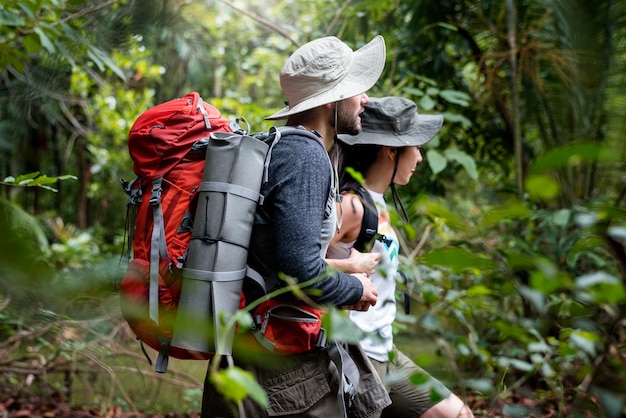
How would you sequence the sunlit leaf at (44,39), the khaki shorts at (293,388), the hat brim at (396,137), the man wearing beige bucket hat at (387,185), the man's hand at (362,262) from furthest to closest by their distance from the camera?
the sunlit leaf at (44,39)
the hat brim at (396,137)
the man wearing beige bucket hat at (387,185)
the man's hand at (362,262)
the khaki shorts at (293,388)

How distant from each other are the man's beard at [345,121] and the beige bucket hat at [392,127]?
16.4 inches

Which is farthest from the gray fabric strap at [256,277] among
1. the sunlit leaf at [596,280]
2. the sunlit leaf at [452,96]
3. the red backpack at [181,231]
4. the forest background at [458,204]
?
the sunlit leaf at [452,96]

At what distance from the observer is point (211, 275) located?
5.50ft

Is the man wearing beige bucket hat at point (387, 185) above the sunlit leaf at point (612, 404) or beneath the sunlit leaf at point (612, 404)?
beneath

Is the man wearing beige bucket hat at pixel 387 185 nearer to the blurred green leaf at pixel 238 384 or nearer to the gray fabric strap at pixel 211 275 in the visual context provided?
the gray fabric strap at pixel 211 275

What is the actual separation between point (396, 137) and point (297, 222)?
3.15 ft

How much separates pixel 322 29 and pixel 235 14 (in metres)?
4.94

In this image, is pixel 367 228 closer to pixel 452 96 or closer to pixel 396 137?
pixel 396 137

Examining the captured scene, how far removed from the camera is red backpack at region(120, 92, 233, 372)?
1.74 meters

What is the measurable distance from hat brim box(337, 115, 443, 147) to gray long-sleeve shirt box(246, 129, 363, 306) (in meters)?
0.73

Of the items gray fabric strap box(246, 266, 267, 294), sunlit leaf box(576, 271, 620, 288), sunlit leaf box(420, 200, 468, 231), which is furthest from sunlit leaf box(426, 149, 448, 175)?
sunlit leaf box(576, 271, 620, 288)

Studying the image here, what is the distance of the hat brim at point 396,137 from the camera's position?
251 centimetres

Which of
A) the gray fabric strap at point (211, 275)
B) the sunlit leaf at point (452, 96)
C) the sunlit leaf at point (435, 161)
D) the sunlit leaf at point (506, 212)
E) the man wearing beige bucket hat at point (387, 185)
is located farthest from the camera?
the sunlit leaf at point (452, 96)

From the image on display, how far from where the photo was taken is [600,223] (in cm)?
83
